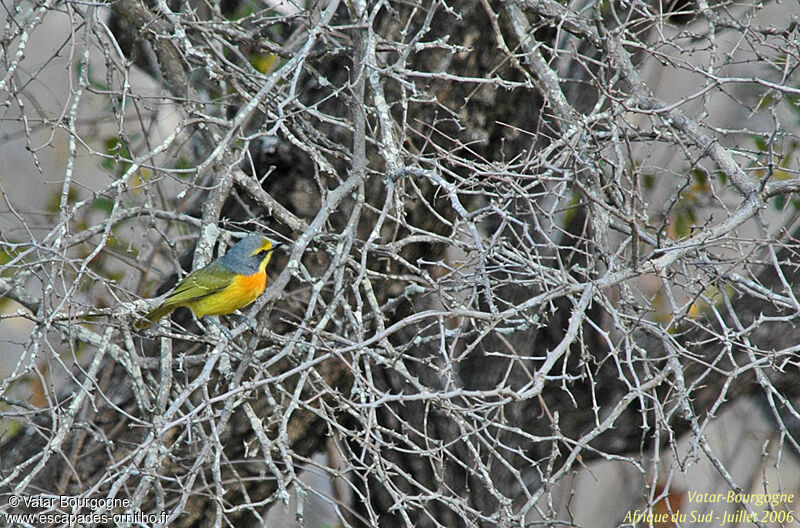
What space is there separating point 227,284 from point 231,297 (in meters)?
0.12

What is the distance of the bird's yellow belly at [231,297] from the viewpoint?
167 inches

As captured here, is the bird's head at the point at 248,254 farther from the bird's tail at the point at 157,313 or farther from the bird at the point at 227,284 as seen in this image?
the bird's tail at the point at 157,313

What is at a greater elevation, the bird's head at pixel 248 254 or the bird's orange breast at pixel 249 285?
the bird's head at pixel 248 254

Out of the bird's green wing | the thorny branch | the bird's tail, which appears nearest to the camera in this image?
the thorny branch

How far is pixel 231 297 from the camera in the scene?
429 cm

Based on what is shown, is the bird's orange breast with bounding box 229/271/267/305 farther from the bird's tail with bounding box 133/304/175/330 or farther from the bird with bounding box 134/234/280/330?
the bird's tail with bounding box 133/304/175/330

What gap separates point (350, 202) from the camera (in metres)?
4.62

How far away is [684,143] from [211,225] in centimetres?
221

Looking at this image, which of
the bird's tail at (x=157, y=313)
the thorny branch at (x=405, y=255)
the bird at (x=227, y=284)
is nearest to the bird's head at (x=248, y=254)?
the bird at (x=227, y=284)

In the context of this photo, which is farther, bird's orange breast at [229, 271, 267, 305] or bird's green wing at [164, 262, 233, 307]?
bird's orange breast at [229, 271, 267, 305]

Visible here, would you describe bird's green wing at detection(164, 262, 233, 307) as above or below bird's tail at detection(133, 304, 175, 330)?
above

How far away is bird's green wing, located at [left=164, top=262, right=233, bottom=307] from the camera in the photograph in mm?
3916

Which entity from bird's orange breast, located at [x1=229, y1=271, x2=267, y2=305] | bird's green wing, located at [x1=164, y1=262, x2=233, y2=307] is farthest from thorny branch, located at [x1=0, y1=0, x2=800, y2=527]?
bird's orange breast, located at [x1=229, y1=271, x2=267, y2=305]

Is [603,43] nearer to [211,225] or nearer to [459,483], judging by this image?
[211,225]
